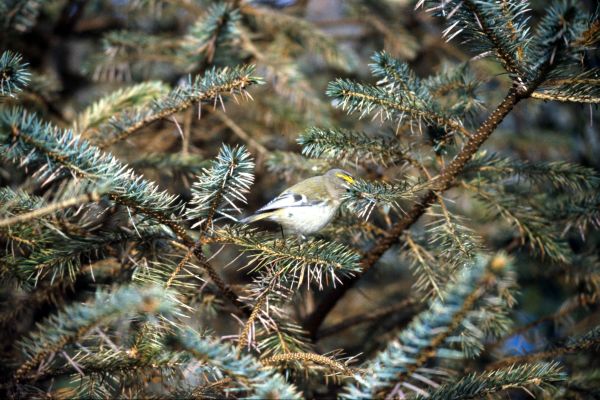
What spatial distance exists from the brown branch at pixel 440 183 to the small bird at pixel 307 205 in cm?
38

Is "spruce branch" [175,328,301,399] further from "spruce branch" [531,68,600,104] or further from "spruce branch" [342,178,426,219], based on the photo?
"spruce branch" [531,68,600,104]

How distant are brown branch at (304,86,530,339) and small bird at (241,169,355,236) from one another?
14.8 inches

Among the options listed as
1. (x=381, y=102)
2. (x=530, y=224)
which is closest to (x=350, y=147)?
(x=381, y=102)

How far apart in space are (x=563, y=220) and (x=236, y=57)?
1.73m

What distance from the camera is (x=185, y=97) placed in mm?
1740

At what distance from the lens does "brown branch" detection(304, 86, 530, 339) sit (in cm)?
153

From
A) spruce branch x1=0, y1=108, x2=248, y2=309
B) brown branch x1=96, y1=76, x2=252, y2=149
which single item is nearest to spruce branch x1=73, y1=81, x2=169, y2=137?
brown branch x1=96, y1=76, x2=252, y2=149

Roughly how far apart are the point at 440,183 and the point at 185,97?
883mm

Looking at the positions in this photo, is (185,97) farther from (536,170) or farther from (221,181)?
(536,170)

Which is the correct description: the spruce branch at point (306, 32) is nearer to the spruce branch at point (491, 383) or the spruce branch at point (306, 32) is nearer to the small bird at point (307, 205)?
the small bird at point (307, 205)

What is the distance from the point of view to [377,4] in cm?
→ 322

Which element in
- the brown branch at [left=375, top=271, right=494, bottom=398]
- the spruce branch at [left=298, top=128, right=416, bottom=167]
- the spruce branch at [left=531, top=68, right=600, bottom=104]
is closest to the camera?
the brown branch at [left=375, top=271, right=494, bottom=398]

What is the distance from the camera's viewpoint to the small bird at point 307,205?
2.31m

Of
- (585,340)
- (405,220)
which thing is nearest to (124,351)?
(405,220)
